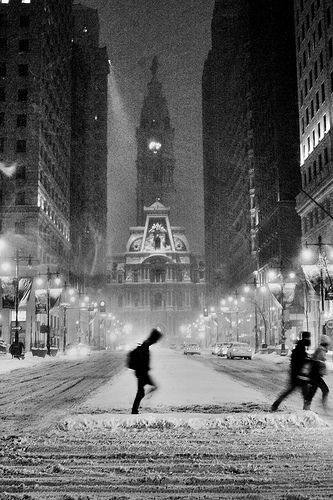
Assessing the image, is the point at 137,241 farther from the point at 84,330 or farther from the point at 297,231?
the point at 297,231

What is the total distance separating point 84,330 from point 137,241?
60038 mm

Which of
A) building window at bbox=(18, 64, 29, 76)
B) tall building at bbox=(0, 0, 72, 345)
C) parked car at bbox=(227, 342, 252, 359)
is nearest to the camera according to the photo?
parked car at bbox=(227, 342, 252, 359)

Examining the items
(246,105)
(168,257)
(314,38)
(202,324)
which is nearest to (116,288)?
(168,257)

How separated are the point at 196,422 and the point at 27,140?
252 ft

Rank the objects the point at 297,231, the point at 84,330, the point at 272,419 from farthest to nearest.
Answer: the point at 84,330 → the point at 297,231 → the point at 272,419

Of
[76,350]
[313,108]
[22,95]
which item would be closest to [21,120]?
[22,95]

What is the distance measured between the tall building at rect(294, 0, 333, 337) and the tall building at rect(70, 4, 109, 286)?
203 feet

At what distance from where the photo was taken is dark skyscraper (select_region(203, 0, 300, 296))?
291 ft

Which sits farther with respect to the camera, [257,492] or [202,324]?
[202,324]

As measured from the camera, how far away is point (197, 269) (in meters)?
190

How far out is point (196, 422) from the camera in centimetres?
1238

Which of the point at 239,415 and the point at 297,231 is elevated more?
the point at 297,231

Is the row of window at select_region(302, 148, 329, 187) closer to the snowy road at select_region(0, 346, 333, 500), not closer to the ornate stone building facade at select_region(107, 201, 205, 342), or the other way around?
the snowy road at select_region(0, 346, 333, 500)

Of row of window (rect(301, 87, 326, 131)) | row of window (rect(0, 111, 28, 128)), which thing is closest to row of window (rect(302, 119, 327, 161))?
row of window (rect(301, 87, 326, 131))
